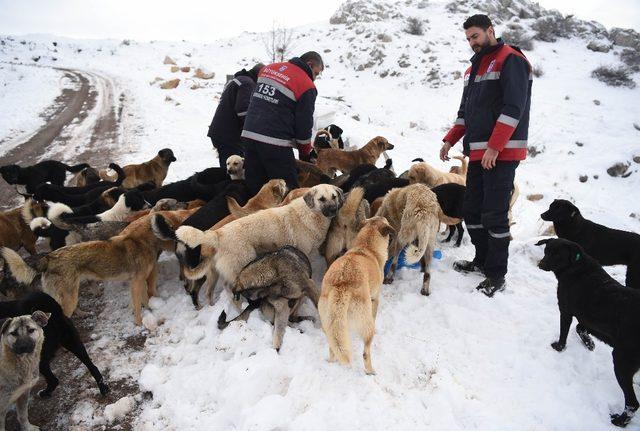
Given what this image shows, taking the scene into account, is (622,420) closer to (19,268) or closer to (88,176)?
(19,268)

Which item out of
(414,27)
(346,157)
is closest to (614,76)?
(414,27)

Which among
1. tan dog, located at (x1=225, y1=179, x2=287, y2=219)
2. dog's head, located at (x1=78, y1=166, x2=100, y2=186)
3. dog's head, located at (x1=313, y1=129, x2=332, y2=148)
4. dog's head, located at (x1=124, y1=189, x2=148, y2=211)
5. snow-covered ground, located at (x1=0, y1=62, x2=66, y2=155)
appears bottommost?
snow-covered ground, located at (x1=0, y1=62, x2=66, y2=155)

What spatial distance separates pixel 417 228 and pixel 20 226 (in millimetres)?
6038

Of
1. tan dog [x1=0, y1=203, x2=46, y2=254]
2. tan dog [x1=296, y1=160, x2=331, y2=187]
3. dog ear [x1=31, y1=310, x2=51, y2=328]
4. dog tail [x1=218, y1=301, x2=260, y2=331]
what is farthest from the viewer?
tan dog [x1=296, y1=160, x2=331, y2=187]

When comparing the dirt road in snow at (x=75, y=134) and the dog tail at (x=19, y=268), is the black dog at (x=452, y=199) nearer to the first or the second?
the dog tail at (x=19, y=268)

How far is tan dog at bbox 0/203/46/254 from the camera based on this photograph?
5379 millimetres

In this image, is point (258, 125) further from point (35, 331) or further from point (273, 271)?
point (35, 331)

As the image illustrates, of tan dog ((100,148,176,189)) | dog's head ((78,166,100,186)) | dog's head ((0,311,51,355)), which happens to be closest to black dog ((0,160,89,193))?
dog's head ((78,166,100,186))

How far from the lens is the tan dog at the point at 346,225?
4719 millimetres

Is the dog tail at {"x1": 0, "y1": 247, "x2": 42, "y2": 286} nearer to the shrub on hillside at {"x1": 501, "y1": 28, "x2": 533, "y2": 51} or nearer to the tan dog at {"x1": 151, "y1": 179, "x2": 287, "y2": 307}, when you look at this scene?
the tan dog at {"x1": 151, "y1": 179, "x2": 287, "y2": 307}

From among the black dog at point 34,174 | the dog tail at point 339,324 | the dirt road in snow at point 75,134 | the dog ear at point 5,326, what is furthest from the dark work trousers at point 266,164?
the dirt road in snow at point 75,134

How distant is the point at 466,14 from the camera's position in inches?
1315

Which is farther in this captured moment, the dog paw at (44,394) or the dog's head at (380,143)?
the dog's head at (380,143)

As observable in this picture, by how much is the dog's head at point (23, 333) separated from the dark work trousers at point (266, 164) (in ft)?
11.3
